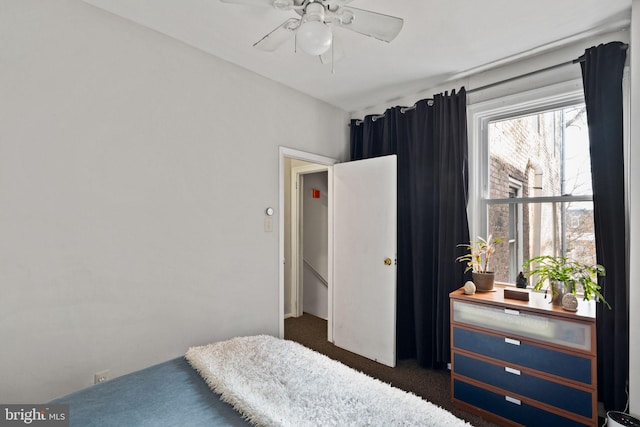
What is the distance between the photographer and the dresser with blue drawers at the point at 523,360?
175cm

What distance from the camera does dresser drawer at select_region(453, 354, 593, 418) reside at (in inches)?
68.6

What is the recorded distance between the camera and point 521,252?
2469mm

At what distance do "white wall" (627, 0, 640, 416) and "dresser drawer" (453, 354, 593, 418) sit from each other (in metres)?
0.22

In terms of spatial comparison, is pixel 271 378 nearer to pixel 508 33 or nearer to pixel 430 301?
pixel 430 301

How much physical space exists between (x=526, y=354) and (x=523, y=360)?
5 cm

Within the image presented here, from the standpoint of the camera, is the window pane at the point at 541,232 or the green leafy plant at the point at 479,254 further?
the green leafy plant at the point at 479,254

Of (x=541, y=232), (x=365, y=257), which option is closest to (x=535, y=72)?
(x=541, y=232)

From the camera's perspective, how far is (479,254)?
7.85ft

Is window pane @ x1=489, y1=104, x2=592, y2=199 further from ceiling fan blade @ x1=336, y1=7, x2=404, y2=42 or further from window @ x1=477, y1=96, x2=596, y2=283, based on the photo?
ceiling fan blade @ x1=336, y1=7, x2=404, y2=42

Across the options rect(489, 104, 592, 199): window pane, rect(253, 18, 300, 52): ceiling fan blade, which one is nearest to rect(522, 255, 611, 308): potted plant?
rect(489, 104, 592, 199): window pane

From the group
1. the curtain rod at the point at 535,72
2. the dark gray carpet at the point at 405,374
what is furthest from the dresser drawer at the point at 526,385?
the curtain rod at the point at 535,72

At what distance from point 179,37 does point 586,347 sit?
3.19 m

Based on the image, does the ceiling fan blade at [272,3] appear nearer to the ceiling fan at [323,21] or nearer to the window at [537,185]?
the ceiling fan at [323,21]

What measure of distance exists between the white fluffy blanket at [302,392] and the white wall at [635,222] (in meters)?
1.23
